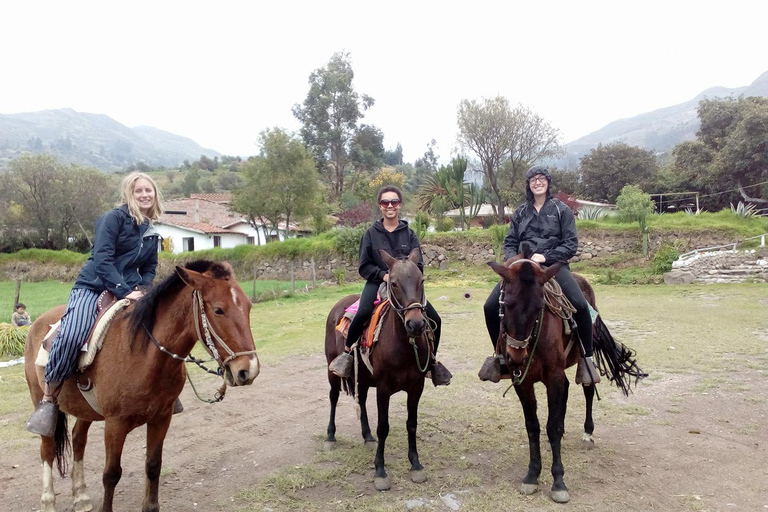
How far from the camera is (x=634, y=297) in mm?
17250

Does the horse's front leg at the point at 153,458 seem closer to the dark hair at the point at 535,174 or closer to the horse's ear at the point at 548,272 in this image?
the horse's ear at the point at 548,272

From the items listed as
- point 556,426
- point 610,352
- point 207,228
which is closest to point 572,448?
point 556,426

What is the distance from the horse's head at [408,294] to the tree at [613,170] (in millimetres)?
44556

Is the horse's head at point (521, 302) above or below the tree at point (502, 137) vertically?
below

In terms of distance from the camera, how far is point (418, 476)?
450 centimetres

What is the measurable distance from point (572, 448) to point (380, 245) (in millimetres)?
2940

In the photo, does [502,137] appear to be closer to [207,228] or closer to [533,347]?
[207,228]

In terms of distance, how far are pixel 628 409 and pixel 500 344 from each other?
2.94 m

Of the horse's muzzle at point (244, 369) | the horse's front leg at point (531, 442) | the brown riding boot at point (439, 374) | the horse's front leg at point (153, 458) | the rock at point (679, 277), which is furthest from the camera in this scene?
the rock at point (679, 277)

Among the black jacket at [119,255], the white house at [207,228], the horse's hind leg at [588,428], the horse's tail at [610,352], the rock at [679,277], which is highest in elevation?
the white house at [207,228]

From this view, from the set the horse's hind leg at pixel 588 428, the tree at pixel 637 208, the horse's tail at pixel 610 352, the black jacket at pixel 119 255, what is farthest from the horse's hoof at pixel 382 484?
the tree at pixel 637 208

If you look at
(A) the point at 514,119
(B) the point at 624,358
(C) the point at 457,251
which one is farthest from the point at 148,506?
(A) the point at 514,119

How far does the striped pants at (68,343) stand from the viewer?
3564 mm

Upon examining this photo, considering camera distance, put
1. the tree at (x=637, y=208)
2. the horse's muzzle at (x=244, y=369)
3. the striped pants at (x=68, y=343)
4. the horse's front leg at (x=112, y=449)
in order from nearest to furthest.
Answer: the horse's muzzle at (x=244, y=369), the horse's front leg at (x=112, y=449), the striped pants at (x=68, y=343), the tree at (x=637, y=208)
